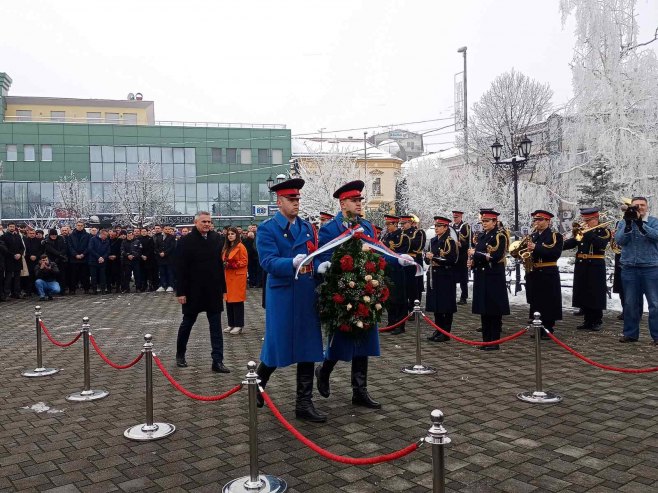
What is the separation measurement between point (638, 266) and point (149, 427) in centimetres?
808

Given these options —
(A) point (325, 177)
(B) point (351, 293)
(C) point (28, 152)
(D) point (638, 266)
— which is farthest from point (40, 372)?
(C) point (28, 152)

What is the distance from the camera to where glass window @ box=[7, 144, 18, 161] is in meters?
56.7

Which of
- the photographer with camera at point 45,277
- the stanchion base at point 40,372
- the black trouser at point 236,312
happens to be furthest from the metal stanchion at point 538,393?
the photographer with camera at point 45,277

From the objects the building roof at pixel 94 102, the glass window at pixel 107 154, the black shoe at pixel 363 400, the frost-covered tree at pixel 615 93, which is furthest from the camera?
the building roof at pixel 94 102

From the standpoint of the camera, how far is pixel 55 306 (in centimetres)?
1638

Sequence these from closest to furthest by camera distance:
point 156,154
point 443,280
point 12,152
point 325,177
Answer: point 443,280
point 325,177
point 12,152
point 156,154

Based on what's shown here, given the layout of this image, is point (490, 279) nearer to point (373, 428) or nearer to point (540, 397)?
point (540, 397)

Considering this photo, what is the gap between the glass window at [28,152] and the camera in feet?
187

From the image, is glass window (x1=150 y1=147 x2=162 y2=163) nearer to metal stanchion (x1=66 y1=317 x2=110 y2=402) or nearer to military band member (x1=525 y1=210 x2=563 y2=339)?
military band member (x1=525 y1=210 x2=563 y2=339)

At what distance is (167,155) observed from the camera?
6009 centimetres

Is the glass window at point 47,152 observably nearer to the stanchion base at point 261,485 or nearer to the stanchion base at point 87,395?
the stanchion base at point 87,395

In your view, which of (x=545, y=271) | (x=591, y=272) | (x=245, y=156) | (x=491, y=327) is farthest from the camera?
(x=245, y=156)

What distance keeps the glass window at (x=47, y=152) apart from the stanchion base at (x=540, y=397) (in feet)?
195

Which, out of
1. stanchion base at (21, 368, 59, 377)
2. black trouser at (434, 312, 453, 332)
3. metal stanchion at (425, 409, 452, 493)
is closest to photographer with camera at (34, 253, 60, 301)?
stanchion base at (21, 368, 59, 377)
